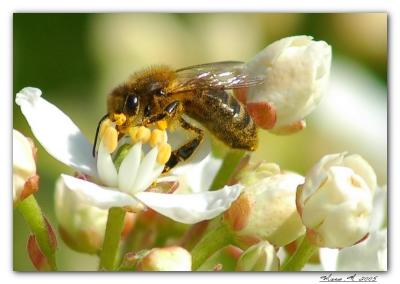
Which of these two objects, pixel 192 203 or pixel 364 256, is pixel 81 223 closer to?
pixel 192 203

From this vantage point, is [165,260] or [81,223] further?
[81,223]

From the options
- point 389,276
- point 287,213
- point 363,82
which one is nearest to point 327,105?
point 363,82

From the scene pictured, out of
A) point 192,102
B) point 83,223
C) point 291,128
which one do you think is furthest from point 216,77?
point 83,223

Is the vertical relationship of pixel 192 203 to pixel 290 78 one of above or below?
below

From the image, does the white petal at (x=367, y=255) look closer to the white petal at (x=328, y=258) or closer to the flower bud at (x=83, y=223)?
the white petal at (x=328, y=258)

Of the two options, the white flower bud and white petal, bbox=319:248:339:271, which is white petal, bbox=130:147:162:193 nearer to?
the white flower bud

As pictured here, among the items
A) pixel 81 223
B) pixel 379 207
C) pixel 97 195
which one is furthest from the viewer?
pixel 379 207

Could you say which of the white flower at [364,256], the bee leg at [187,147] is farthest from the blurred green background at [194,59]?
the bee leg at [187,147]
